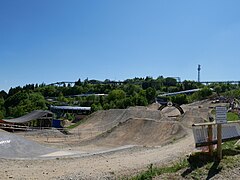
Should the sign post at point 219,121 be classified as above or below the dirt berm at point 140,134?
above

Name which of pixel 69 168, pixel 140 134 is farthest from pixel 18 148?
pixel 140 134

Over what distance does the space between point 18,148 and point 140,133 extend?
1777cm

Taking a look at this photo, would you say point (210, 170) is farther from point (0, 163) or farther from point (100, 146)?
point (100, 146)

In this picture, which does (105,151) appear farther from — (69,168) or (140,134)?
(140,134)

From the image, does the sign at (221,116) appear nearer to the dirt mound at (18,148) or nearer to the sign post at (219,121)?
the sign post at (219,121)

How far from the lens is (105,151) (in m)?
21.3

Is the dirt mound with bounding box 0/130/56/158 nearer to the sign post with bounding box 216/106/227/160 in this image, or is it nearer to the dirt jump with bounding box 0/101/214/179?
the dirt jump with bounding box 0/101/214/179

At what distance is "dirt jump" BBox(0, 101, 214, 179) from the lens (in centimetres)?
1361

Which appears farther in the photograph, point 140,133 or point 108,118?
point 108,118

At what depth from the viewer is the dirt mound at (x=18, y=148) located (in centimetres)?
2040

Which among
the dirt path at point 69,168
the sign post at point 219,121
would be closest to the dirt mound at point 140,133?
the dirt path at point 69,168

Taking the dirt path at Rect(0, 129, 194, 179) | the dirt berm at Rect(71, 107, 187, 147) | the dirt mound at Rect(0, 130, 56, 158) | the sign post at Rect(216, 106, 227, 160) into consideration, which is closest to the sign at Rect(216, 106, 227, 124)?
the sign post at Rect(216, 106, 227, 160)

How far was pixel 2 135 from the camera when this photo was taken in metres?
22.7

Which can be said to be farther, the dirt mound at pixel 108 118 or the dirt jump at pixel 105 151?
the dirt mound at pixel 108 118
